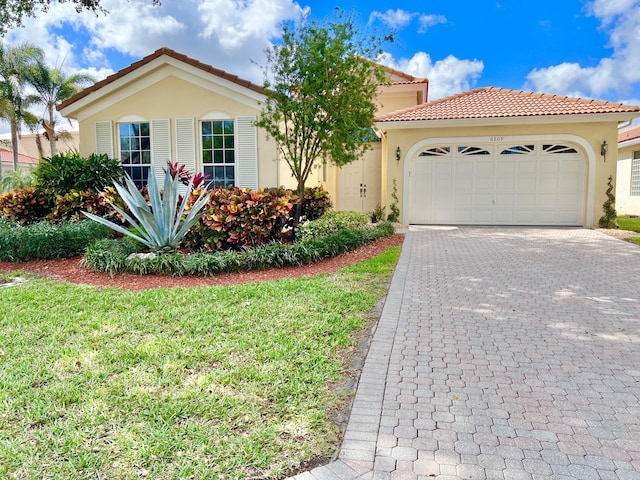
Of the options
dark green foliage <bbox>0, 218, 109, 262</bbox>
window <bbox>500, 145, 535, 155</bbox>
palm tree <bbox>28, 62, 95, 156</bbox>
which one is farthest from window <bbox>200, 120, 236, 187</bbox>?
palm tree <bbox>28, 62, 95, 156</bbox>

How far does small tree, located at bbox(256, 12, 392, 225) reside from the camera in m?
9.73

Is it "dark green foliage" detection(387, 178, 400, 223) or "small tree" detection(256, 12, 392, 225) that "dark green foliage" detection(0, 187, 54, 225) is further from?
"dark green foliage" detection(387, 178, 400, 223)

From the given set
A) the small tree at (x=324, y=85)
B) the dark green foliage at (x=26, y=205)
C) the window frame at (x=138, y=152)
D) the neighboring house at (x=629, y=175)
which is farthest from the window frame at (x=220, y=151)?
the neighboring house at (x=629, y=175)

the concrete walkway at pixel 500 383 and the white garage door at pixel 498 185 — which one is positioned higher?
the white garage door at pixel 498 185

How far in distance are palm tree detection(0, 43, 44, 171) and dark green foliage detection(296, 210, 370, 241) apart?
22.2 meters

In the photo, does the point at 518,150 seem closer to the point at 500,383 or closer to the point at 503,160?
the point at 503,160

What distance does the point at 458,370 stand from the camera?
3826 millimetres

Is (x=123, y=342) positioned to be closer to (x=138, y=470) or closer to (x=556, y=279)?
(x=138, y=470)

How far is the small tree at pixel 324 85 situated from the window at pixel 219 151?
264 cm

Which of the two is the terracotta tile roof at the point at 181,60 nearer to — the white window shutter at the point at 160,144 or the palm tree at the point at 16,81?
the white window shutter at the point at 160,144

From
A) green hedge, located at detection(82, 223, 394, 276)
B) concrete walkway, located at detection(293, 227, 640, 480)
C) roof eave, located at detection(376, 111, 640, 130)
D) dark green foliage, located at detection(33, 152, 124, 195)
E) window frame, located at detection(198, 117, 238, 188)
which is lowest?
concrete walkway, located at detection(293, 227, 640, 480)

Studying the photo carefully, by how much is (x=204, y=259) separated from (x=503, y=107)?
10.9m

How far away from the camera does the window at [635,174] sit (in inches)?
690

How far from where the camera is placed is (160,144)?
13.3 m
